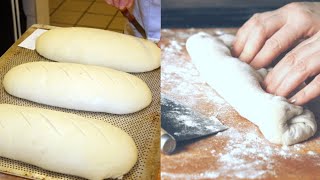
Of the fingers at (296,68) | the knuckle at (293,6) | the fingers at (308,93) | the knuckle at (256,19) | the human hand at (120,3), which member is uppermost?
the knuckle at (293,6)

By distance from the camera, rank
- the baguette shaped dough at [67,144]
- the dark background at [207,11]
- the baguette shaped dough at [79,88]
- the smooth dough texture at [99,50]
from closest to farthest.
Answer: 1. the dark background at [207,11]
2. the baguette shaped dough at [67,144]
3. the baguette shaped dough at [79,88]
4. the smooth dough texture at [99,50]

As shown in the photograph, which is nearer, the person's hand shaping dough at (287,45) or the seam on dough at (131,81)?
the person's hand shaping dough at (287,45)

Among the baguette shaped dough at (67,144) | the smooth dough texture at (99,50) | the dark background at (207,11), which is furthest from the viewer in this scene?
the smooth dough texture at (99,50)

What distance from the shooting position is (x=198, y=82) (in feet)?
2.15

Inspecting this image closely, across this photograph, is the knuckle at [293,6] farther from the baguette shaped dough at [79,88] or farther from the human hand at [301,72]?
the baguette shaped dough at [79,88]

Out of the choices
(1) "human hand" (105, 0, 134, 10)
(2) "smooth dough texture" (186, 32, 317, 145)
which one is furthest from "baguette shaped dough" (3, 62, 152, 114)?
(2) "smooth dough texture" (186, 32, 317, 145)

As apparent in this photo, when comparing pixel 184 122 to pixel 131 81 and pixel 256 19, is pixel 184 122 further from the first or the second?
pixel 131 81

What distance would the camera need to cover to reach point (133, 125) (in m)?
1.02

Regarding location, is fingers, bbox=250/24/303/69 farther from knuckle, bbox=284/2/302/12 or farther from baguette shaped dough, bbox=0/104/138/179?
baguette shaped dough, bbox=0/104/138/179

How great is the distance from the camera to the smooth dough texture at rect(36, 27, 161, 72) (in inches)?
48.3

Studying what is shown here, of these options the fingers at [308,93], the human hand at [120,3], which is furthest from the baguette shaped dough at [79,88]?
the fingers at [308,93]

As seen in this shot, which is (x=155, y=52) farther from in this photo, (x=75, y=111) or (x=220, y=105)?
(x=220, y=105)

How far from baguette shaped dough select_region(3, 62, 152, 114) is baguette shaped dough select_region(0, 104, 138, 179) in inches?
3.8

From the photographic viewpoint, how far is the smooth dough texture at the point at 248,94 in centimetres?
63
